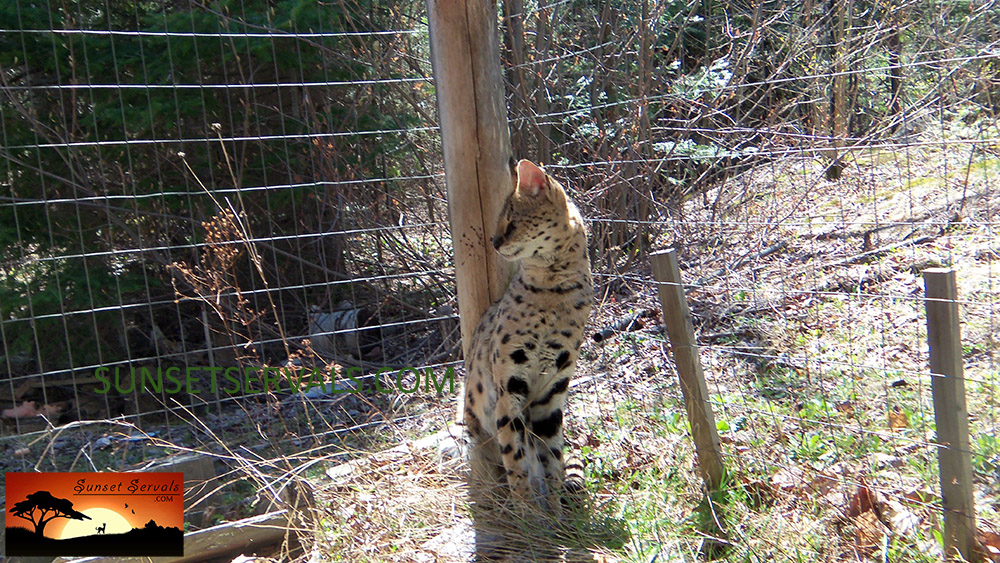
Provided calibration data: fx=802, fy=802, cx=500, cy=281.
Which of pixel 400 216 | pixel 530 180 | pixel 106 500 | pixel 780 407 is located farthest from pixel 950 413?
pixel 400 216

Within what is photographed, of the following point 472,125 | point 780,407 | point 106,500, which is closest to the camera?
point 106,500

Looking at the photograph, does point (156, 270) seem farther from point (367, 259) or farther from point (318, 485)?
point (318, 485)

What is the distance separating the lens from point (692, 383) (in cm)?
361

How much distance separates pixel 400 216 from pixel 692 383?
3.35 meters

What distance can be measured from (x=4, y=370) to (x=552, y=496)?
5.02 metres

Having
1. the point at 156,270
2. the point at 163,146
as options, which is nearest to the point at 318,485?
the point at 156,270

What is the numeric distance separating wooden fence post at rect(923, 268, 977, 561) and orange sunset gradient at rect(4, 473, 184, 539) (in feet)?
10.3

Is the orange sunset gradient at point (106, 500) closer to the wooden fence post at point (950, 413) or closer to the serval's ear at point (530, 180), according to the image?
the serval's ear at point (530, 180)

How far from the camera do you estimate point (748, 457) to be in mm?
3709

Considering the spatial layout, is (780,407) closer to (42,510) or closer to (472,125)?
(472,125)

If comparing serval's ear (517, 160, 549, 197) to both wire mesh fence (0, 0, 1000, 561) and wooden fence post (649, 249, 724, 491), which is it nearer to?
wooden fence post (649, 249, 724, 491)

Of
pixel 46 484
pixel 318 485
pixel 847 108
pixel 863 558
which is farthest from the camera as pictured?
pixel 847 108

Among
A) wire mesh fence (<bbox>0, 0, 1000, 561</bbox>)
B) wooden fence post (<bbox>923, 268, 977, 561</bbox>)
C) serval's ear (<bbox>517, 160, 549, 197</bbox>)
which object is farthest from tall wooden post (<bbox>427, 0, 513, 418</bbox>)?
wooden fence post (<bbox>923, 268, 977, 561</bbox>)

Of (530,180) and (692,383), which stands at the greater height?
(530,180)
